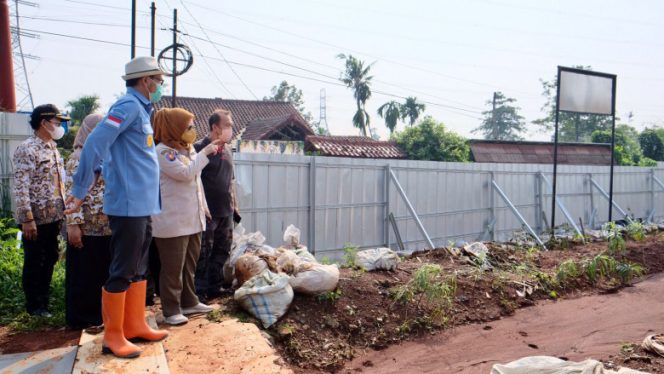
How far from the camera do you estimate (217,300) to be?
15.0 feet

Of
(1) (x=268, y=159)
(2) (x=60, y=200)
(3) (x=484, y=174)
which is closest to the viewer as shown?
(2) (x=60, y=200)

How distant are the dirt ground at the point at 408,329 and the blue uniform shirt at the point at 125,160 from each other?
3.35ft

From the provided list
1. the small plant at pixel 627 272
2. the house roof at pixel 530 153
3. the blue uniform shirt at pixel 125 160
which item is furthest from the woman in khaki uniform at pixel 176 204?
the house roof at pixel 530 153

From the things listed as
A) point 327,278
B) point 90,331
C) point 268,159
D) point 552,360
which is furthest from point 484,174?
point 90,331

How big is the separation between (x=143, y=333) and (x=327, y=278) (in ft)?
5.53

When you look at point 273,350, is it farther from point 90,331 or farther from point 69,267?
point 69,267

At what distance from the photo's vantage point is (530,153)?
67.2 ft

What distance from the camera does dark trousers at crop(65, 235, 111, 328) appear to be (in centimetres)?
376

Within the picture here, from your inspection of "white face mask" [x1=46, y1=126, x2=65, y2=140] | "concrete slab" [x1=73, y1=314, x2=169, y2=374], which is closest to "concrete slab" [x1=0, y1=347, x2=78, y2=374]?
"concrete slab" [x1=73, y1=314, x2=169, y2=374]

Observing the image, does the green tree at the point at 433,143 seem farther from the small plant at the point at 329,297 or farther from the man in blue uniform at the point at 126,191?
the man in blue uniform at the point at 126,191

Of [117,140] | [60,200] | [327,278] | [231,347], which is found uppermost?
[117,140]

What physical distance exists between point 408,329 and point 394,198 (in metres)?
4.77

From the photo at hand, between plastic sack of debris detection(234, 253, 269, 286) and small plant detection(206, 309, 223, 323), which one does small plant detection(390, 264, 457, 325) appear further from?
small plant detection(206, 309, 223, 323)

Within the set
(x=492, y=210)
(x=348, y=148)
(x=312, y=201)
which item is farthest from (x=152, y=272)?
(x=348, y=148)
